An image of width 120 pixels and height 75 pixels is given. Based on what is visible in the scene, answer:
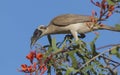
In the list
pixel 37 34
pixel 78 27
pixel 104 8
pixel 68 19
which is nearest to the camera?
pixel 104 8

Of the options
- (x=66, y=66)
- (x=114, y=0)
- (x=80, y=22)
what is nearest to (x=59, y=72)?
(x=66, y=66)

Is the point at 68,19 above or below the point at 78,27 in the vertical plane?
above

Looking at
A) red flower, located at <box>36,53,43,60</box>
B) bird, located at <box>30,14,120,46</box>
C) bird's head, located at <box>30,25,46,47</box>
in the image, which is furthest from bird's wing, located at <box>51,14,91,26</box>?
red flower, located at <box>36,53,43,60</box>

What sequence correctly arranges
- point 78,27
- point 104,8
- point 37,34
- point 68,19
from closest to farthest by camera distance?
point 104,8, point 37,34, point 78,27, point 68,19

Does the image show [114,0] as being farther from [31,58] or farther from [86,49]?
[31,58]

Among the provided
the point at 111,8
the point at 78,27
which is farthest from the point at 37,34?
the point at 111,8

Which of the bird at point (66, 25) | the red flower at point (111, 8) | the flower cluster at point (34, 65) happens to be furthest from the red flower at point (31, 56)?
the bird at point (66, 25)

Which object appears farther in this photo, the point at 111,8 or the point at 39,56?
the point at 39,56

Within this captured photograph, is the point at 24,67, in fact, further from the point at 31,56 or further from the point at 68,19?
the point at 68,19

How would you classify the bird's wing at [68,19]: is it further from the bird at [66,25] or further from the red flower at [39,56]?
the red flower at [39,56]

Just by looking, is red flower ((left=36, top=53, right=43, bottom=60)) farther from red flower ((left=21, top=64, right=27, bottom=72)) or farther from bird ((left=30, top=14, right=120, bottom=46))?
bird ((left=30, top=14, right=120, bottom=46))

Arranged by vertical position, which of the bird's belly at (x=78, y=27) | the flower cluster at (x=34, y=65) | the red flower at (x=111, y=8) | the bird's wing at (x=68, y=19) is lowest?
the flower cluster at (x=34, y=65)

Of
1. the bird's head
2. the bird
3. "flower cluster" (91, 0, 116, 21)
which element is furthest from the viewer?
the bird

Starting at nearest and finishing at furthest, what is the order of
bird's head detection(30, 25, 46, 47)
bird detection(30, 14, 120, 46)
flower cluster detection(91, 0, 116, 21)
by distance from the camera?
flower cluster detection(91, 0, 116, 21)
bird's head detection(30, 25, 46, 47)
bird detection(30, 14, 120, 46)
